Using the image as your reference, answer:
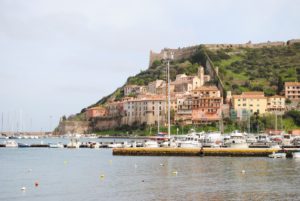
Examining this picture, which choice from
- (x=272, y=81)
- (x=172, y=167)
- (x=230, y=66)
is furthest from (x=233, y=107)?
(x=172, y=167)

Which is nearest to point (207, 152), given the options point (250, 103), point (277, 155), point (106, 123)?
point (277, 155)

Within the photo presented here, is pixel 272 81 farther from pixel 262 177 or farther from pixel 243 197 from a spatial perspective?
pixel 243 197

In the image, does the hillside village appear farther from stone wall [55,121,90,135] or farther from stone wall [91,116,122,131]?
stone wall [55,121,90,135]

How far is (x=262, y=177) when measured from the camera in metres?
50.0

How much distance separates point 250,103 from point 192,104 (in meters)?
14.9

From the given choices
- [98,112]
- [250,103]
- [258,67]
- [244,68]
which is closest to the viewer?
[250,103]

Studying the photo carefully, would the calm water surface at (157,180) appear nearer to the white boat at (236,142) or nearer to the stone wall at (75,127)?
the white boat at (236,142)

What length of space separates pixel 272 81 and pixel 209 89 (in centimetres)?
1671

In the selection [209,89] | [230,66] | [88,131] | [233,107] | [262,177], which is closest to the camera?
[262,177]

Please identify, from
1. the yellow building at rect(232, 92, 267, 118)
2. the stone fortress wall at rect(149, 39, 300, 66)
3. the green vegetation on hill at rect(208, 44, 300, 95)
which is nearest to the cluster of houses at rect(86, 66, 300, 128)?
the yellow building at rect(232, 92, 267, 118)

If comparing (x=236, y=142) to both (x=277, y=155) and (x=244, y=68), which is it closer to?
(x=277, y=155)

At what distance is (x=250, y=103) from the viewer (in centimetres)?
13362

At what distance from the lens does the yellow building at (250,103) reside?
13325 cm

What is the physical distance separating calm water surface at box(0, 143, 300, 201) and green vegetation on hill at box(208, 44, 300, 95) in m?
80.6
